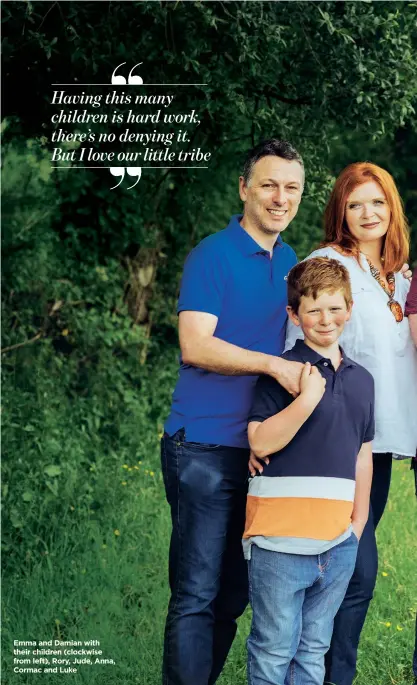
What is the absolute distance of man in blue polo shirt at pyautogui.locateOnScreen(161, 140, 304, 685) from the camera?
133 inches

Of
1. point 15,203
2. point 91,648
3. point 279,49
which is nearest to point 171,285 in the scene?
point 15,203

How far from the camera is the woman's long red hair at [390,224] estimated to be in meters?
3.49

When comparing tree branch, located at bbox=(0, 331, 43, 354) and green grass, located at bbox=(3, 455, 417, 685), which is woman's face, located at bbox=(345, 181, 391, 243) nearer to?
green grass, located at bbox=(3, 455, 417, 685)

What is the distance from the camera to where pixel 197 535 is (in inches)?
134

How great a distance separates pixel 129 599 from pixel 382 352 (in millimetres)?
2500

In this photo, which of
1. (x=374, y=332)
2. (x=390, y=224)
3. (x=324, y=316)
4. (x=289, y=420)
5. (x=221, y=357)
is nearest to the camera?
(x=289, y=420)

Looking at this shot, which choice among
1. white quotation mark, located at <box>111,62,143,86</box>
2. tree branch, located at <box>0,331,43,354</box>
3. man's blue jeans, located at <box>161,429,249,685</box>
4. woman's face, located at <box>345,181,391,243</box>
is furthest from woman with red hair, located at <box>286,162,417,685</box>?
tree branch, located at <box>0,331,43,354</box>

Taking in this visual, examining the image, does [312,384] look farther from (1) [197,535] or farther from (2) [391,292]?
(1) [197,535]

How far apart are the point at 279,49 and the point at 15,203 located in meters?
2.50

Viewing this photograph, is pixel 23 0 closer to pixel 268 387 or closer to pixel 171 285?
pixel 268 387

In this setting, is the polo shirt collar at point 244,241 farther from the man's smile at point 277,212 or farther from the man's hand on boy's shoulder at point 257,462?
the man's hand on boy's shoulder at point 257,462

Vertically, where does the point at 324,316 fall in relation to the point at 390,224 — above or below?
below

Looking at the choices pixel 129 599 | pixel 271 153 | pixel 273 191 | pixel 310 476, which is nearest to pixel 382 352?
pixel 310 476

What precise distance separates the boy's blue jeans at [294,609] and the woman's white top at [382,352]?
1.37 ft
